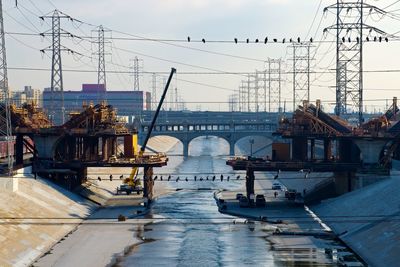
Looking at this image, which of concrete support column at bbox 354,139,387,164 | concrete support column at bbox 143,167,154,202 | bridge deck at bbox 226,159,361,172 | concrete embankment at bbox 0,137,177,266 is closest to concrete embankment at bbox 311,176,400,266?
bridge deck at bbox 226,159,361,172

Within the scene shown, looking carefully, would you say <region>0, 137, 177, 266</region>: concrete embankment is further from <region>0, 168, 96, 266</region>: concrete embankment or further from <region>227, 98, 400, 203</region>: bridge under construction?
<region>227, 98, 400, 203</region>: bridge under construction

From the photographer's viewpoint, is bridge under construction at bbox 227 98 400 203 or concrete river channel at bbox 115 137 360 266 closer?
concrete river channel at bbox 115 137 360 266

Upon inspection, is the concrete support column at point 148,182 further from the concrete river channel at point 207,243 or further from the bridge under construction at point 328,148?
the bridge under construction at point 328,148

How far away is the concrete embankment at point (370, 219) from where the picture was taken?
57.2m

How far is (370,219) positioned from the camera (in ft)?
223

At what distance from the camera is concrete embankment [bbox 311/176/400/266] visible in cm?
5719

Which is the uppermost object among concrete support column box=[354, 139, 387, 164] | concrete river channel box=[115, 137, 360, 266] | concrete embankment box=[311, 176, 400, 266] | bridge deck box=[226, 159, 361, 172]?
concrete support column box=[354, 139, 387, 164]

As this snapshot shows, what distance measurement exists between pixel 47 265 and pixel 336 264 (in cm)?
1981

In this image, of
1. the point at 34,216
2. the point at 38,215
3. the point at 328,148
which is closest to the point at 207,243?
the point at 34,216

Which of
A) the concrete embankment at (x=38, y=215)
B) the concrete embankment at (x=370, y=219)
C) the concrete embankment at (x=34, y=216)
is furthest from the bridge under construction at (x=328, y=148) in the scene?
the concrete embankment at (x=34, y=216)

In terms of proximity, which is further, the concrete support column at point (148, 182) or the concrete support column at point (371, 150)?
the concrete support column at point (148, 182)

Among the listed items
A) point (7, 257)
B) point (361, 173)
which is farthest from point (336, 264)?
point (361, 173)

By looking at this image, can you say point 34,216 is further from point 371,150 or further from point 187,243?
point 371,150

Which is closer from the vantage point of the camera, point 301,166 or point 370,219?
point 370,219
